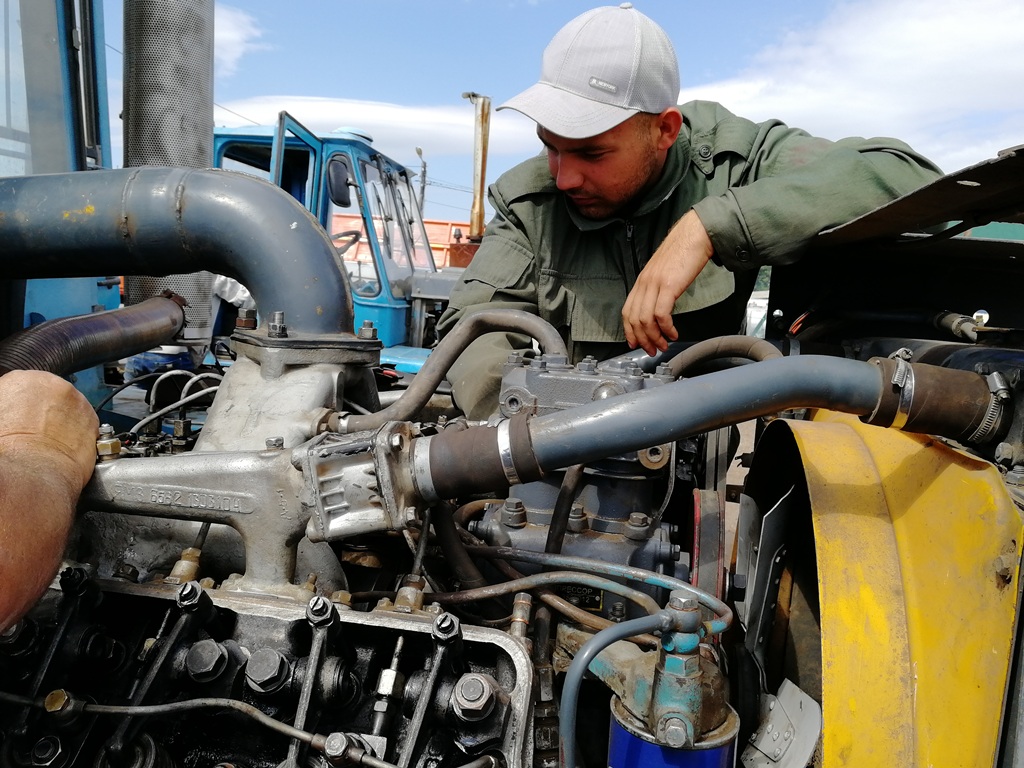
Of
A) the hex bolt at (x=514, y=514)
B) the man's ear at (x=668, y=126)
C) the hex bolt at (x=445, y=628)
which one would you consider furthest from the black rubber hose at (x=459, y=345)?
the man's ear at (x=668, y=126)

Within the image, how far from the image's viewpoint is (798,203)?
5.06ft

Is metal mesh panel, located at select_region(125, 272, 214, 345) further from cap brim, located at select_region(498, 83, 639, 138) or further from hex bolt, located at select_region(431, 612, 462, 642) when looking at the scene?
hex bolt, located at select_region(431, 612, 462, 642)

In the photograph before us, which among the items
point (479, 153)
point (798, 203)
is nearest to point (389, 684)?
point (798, 203)

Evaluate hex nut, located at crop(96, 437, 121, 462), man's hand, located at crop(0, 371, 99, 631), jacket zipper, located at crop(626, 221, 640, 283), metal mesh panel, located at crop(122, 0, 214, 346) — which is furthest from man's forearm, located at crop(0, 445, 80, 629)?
metal mesh panel, located at crop(122, 0, 214, 346)

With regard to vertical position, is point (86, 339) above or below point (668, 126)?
below

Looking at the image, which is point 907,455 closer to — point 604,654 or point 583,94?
point 604,654

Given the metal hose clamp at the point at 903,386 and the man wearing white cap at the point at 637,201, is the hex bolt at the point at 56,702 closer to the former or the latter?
the man wearing white cap at the point at 637,201

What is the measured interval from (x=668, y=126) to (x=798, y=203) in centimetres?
57

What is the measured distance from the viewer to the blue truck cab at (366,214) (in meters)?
5.59

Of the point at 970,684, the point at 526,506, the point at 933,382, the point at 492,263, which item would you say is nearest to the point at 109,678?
the point at 526,506

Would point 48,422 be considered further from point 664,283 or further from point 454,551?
point 664,283

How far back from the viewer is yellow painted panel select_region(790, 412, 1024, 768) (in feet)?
2.60

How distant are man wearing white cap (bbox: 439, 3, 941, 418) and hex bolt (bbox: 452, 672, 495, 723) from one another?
0.82 metres

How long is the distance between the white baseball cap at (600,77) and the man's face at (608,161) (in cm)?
5
